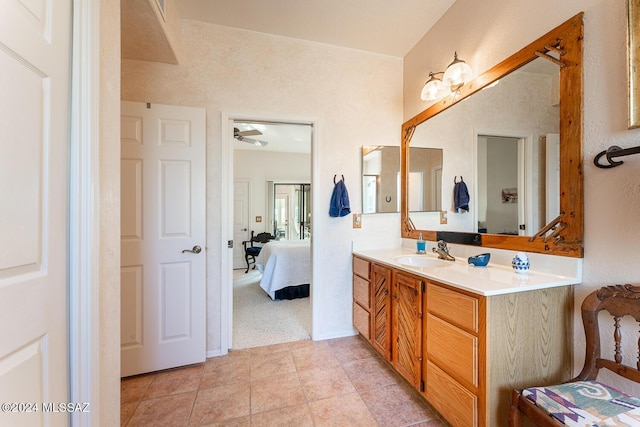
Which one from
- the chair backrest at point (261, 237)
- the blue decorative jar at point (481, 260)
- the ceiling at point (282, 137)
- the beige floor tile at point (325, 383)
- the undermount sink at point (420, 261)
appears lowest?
the beige floor tile at point (325, 383)

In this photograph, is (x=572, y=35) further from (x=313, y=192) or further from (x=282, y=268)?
(x=282, y=268)

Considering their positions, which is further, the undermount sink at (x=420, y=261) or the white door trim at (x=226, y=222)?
the white door trim at (x=226, y=222)

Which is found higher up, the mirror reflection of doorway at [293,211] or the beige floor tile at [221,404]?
the mirror reflection of doorway at [293,211]

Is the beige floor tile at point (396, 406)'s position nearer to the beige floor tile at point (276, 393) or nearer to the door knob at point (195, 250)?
the beige floor tile at point (276, 393)

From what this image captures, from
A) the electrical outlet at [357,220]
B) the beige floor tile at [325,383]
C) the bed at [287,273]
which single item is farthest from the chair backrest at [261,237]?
the beige floor tile at [325,383]

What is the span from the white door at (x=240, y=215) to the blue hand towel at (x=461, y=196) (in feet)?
15.6

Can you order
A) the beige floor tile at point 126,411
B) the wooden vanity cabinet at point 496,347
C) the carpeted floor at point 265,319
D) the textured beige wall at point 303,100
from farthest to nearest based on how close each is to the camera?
the carpeted floor at point 265,319, the textured beige wall at point 303,100, the beige floor tile at point 126,411, the wooden vanity cabinet at point 496,347

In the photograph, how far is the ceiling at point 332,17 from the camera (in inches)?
76.9

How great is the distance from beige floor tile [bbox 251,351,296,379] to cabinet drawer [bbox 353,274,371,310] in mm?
770

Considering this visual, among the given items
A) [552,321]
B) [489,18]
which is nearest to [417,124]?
[489,18]

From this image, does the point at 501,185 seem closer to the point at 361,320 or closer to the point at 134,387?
the point at 361,320

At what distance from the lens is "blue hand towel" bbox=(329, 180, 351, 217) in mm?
2352

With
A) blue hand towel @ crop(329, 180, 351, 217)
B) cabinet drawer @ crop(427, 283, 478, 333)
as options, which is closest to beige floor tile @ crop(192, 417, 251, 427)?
cabinet drawer @ crop(427, 283, 478, 333)

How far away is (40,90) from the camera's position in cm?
76
